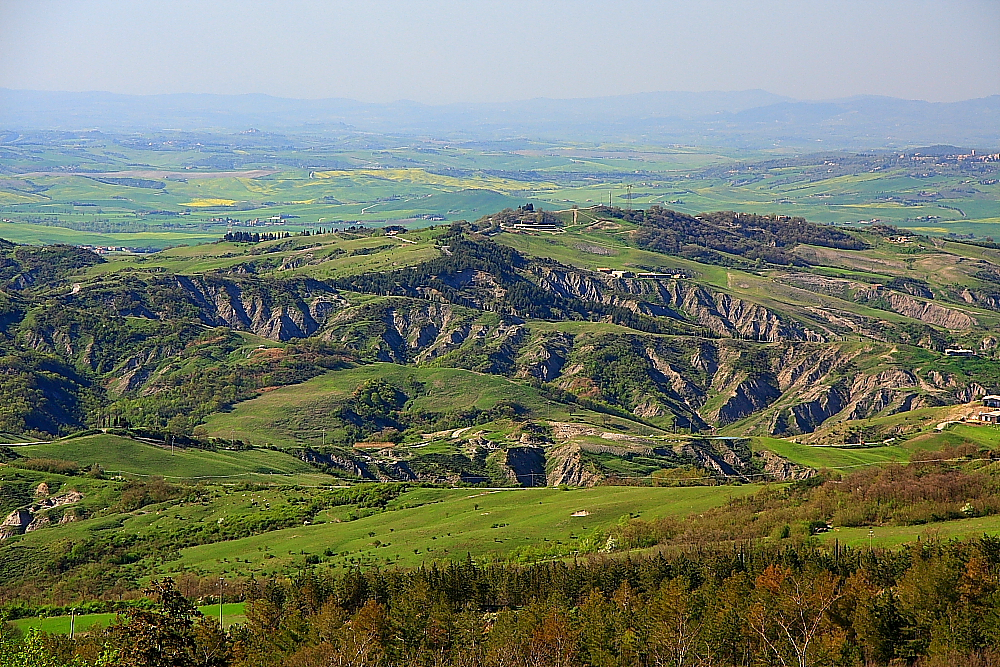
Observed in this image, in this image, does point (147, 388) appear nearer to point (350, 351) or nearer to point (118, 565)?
point (350, 351)

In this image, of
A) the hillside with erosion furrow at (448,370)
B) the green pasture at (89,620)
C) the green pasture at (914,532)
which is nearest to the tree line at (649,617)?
the green pasture at (89,620)

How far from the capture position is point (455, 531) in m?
78.4

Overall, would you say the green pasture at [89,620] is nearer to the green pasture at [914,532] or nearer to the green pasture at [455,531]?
the green pasture at [455,531]

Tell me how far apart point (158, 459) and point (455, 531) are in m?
40.3

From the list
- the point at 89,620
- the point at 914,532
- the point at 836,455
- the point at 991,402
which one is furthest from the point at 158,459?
the point at 991,402

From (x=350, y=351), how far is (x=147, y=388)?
29.8 meters

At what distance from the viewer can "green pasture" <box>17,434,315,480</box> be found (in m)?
104

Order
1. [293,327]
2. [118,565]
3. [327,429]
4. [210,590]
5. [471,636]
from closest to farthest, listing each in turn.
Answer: [471,636] < [210,590] < [118,565] < [327,429] < [293,327]

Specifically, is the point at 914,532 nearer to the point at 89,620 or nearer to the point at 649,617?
the point at 649,617

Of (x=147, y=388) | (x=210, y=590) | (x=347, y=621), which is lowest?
(x=147, y=388)

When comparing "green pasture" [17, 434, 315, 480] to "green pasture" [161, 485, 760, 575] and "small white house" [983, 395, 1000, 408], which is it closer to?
"green pasture" [161, 485, 760, 575]

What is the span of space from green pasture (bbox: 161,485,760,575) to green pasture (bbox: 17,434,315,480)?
21.7m

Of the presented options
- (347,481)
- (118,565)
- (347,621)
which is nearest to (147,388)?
(347,481)

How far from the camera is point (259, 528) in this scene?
84.2 metres
